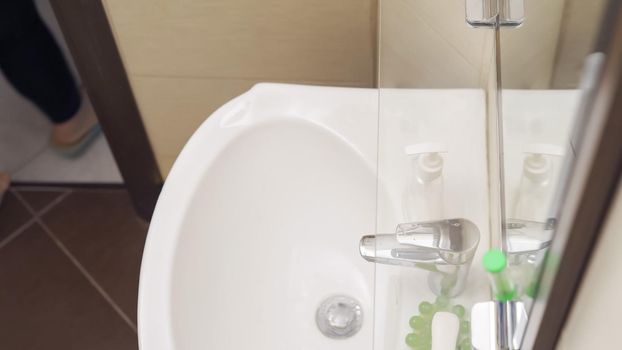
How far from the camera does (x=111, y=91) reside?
1244mm

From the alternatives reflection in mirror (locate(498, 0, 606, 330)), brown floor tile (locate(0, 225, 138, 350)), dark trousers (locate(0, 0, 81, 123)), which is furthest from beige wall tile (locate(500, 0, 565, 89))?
dark trousers (locate(0, 0, 81, 123))

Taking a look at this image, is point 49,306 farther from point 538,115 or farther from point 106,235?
point 538,115

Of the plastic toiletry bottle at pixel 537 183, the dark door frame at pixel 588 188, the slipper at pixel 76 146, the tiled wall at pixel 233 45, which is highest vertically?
the dark door frame at pixel 588 188

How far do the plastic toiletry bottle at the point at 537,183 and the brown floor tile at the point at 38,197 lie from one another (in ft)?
4.49

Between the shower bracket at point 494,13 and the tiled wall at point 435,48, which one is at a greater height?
the shower bracket at point 494,13

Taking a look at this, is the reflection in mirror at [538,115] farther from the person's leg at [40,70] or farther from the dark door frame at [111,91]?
the person's leg at [40,70]

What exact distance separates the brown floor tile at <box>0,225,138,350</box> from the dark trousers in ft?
1.16

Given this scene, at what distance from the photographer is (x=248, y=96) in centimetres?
94

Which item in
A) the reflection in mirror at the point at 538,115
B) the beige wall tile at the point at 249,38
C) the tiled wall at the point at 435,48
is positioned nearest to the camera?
the reflection in mirror at the point at 538,115

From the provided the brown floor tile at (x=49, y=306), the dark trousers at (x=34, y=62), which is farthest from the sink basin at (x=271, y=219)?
the dark trousers at (x=34, y=62)

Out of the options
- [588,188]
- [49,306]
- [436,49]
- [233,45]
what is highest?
[588,188]

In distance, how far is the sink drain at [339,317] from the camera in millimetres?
846

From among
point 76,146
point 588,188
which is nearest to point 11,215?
point 76,146

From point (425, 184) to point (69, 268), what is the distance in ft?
3.49
